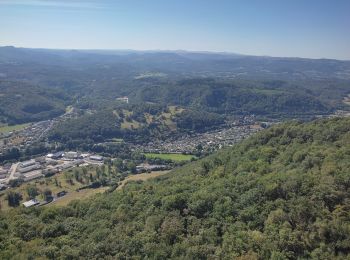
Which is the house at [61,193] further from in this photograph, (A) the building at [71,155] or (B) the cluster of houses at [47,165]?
(A) the building at [71,155]

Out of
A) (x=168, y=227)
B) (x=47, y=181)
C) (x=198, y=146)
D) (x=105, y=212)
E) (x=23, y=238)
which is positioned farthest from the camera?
(x=198, y=146)

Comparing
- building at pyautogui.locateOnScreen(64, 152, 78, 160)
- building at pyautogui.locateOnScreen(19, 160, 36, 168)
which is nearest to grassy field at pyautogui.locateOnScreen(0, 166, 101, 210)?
building at pyautogui.locateOnScreen(19, 160, 36, 168)

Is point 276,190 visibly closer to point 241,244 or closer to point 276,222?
point 276,222

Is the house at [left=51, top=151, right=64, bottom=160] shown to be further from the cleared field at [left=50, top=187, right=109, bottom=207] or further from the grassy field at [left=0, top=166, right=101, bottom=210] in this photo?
the cleared field at [left=50, top=187, right=109, bottom=207]

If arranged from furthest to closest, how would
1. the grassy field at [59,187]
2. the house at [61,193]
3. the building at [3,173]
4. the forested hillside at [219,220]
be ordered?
1. the building at [3,173]
2. the house at [61,193]
3. the grassy field at [59,187]
4. the forested hillside at [219,220]

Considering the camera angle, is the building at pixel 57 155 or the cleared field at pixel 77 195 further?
the building at pixel 57 155

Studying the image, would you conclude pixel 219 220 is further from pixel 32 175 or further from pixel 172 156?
pixel 172 156

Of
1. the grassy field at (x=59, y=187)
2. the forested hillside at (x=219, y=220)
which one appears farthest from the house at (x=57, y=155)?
the forested hillside at (x=219, y=220)

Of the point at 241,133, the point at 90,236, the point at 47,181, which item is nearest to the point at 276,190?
the point at 90,236

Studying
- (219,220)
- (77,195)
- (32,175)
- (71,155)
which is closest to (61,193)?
(77,195)
